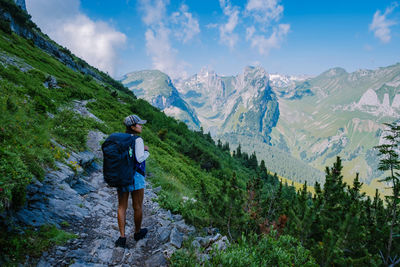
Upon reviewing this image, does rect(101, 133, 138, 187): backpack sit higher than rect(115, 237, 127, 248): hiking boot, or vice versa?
rect(101, 133, 138, 187): backpack

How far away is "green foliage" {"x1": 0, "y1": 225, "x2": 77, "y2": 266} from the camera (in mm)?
3248

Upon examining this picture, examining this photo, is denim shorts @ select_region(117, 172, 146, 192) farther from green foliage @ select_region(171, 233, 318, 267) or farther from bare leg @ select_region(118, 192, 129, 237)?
green foliage @ select_region(171, 233, 318, 267)

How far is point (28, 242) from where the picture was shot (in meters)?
3.68

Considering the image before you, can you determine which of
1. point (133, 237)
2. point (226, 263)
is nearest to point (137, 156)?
point (133, 237)

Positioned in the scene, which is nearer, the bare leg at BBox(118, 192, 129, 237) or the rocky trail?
the rocky trail

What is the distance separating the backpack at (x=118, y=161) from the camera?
15.4 feet

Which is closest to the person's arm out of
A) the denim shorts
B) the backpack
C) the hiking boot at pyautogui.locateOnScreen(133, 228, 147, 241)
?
the backpack

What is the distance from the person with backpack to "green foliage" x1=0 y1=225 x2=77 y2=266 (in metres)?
1.28

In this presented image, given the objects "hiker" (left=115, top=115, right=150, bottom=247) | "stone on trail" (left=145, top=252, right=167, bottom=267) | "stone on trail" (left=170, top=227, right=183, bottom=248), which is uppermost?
"hiker" (left=115, top=115, right=150, bottom=247)

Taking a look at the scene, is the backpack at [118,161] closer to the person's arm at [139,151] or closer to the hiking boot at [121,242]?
the person's arm at [139,151]

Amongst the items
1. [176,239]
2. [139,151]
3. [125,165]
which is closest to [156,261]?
[176,239]

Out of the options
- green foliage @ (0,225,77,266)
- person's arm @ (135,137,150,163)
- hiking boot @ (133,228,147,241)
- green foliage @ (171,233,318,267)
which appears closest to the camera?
green foliage @ (0,225,77,266)

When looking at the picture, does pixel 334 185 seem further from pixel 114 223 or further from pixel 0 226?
pixel 0 226

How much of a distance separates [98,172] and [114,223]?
4.00m
